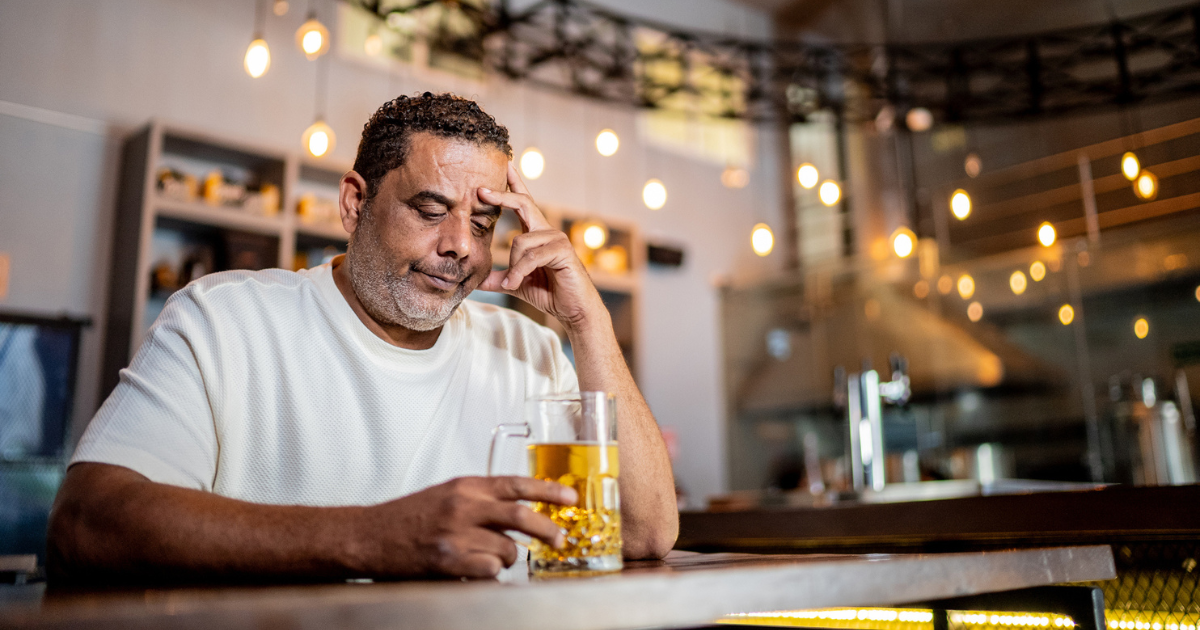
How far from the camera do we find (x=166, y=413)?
3.30 ft

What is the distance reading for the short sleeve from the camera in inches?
36.4

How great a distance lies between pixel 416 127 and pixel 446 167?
0.28 ft

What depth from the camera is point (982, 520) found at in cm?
195

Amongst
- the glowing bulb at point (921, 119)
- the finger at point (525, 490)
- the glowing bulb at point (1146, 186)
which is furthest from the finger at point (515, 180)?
the glowing bulb at point (921, 119)

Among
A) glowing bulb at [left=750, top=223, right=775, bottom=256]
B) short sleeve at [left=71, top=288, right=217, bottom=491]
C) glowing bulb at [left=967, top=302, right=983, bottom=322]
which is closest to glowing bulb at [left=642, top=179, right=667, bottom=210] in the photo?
glowing bulb at [left=750, top=223, right=775, bottom=256]

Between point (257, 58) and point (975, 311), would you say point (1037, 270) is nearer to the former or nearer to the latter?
point (975, 311)

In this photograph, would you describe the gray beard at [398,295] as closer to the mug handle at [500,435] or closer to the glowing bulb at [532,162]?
the mug handle at [500,435]

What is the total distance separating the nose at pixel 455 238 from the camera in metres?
1.29

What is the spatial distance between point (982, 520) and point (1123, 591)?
30 cm

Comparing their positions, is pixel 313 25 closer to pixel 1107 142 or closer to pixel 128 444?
pixel 128 444

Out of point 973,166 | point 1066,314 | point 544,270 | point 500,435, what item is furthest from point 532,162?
point 973,166

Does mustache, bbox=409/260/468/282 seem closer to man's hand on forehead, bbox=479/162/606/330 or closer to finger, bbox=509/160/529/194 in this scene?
man's hand on forehead, bbox=479/162/606/330

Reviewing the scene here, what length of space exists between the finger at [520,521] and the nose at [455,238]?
0.68 metres

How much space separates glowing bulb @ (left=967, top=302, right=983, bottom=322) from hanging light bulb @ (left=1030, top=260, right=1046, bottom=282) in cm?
33
